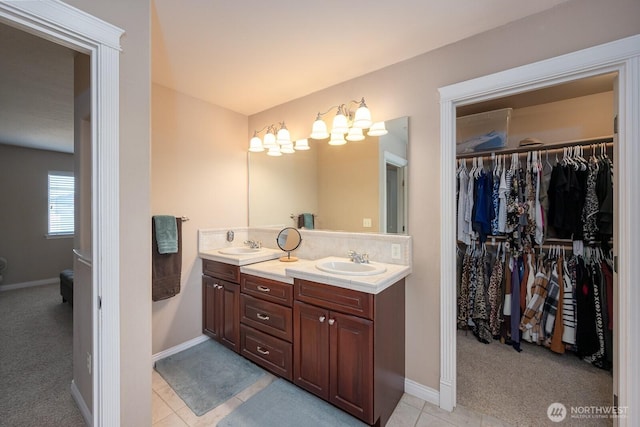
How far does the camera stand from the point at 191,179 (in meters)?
2.68

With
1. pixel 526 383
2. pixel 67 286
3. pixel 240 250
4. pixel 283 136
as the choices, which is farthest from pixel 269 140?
pixel 67 286

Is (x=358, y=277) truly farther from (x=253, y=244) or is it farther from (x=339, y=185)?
(x=253, y=244)

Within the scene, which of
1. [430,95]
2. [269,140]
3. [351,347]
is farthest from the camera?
[269,140]

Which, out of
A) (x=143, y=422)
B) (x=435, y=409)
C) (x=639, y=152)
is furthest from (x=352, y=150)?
(x=143, y=422)

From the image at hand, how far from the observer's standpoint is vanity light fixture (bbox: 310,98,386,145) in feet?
6.88

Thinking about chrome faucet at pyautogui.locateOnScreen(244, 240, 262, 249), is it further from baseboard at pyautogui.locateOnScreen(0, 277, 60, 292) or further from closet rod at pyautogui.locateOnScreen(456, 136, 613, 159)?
baseboard at pyautogui.locateOnScreen(0, 277, 60, 292)

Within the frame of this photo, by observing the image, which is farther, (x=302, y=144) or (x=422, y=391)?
(x=302, y=144)

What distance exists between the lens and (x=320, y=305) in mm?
1805

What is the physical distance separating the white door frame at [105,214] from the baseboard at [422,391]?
179cm

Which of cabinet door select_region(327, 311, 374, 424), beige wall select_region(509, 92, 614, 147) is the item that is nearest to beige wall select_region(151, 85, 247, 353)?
cabinet door select_region(327, 311, 374, 424)

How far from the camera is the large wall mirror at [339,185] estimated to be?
6.95 feet

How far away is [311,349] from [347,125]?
1768mm

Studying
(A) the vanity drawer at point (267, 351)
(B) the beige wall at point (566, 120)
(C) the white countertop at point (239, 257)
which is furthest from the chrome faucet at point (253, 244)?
(B) the beige wall at point (566, 120)

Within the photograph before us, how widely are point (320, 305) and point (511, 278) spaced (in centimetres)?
212
